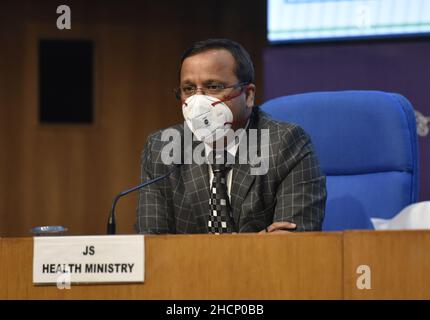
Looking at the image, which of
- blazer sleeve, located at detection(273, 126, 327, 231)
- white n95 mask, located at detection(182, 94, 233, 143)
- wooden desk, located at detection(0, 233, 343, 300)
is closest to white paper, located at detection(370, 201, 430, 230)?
blazer sleeve, located at detection(273, 126, 327, 231)

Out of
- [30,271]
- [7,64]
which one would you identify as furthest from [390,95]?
[7,64]

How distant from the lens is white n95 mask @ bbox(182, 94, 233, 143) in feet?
6.63

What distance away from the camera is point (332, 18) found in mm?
3223

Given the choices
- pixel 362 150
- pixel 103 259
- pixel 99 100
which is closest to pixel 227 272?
pixel 103 259

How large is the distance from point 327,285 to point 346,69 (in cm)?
193

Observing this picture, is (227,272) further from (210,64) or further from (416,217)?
(210,64)

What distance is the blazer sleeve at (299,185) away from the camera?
1.97 meters

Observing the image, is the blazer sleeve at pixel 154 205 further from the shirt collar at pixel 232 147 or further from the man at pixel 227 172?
the shirt collar at pixel 232 147

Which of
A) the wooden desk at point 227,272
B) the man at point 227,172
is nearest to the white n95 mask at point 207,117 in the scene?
the man at point 227,172

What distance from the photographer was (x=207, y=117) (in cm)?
203

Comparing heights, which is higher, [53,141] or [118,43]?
[118,43]

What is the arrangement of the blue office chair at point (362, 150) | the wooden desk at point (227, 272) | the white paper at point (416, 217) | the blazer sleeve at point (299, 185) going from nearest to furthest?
the wooden desk at point (227, 272), the white paper at point (416, 217), the blazer sleeve at point (299, 185), the blue office chair at point (362, 150)

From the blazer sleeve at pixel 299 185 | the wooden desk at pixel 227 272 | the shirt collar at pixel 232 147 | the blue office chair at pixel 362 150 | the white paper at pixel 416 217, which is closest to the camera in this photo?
the wooden desk at pixel 227 272
